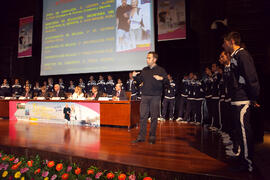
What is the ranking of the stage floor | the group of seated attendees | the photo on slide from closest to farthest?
1. the stage floor
2. the group of seated attendees
3. the photo on slide

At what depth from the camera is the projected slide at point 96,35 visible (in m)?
5.84

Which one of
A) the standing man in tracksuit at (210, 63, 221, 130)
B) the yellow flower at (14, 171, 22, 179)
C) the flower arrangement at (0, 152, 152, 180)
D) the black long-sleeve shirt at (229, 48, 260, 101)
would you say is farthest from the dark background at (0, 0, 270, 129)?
the yellow flower at (14, 171, 22, 179)

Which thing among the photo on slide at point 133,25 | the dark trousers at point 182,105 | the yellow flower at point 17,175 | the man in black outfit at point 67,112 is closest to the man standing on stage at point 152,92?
the yellow flower at point 17,175

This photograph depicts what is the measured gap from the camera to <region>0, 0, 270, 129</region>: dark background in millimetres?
4535

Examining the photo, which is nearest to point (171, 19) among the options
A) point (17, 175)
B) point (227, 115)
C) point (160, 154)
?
point (227, 115)

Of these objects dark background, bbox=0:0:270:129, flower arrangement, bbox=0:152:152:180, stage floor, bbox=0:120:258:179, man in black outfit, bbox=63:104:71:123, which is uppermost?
dark background, bbox=0:0:270:129

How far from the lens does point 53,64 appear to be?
23.3ft

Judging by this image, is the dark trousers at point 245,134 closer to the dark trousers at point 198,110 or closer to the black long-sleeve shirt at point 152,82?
the black long-sleeve shirt at point 152,82

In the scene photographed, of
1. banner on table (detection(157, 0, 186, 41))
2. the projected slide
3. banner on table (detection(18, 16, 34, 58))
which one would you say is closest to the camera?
the projected slide

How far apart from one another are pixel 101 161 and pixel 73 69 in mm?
5251

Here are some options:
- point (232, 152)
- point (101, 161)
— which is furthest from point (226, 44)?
point (101, 161)

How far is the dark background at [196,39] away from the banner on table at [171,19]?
28 centimetres

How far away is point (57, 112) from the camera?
5219 mm

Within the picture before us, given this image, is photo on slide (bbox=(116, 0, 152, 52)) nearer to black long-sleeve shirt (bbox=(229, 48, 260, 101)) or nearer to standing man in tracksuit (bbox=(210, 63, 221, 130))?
standing man in tracksuit (bbox=(210, 63, 221, 130))
